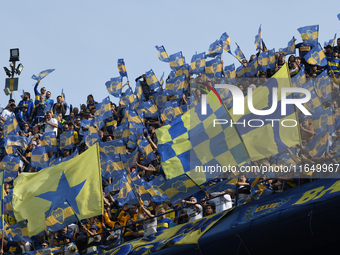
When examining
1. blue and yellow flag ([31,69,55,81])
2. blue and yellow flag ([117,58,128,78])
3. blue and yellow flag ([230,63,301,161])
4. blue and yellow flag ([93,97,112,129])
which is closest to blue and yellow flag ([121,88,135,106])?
blue and yellow flag ([93,97,112,129])

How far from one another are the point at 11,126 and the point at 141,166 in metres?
7.98

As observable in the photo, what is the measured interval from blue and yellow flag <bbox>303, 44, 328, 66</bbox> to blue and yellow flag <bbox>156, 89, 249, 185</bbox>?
4.59 m

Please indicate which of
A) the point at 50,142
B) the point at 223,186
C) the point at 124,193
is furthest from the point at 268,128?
the point at 50,142

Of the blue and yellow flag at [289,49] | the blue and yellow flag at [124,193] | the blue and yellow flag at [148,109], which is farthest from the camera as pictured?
the blue and yellow flag at [148,109]

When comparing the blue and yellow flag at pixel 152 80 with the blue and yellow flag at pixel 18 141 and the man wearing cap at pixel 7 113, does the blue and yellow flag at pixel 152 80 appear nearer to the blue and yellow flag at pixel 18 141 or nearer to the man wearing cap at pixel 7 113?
the blue and yellow flag at pixel 18 141

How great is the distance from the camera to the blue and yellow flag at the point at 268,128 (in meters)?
13.2

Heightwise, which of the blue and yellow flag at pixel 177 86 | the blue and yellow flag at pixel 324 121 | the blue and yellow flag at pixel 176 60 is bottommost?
the blue and yellow flag at pixel 324 121

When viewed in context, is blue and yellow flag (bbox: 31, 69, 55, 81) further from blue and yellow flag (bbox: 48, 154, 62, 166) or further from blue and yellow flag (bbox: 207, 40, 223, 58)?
blue and yellow flag (bbox: 207, 40, 223, 58)

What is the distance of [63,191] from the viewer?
15406 mm

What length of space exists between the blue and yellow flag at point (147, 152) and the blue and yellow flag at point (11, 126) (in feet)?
23.7

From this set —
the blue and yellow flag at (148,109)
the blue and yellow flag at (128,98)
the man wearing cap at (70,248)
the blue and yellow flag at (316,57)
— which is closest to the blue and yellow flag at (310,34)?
the blue and yellow flag at (316,57)

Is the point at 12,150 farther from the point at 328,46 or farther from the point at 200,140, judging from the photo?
the point at 328,46

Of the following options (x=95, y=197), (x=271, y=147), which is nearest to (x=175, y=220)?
(x=95, y=197)

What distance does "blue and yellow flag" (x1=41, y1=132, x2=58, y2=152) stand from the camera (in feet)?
70.3
